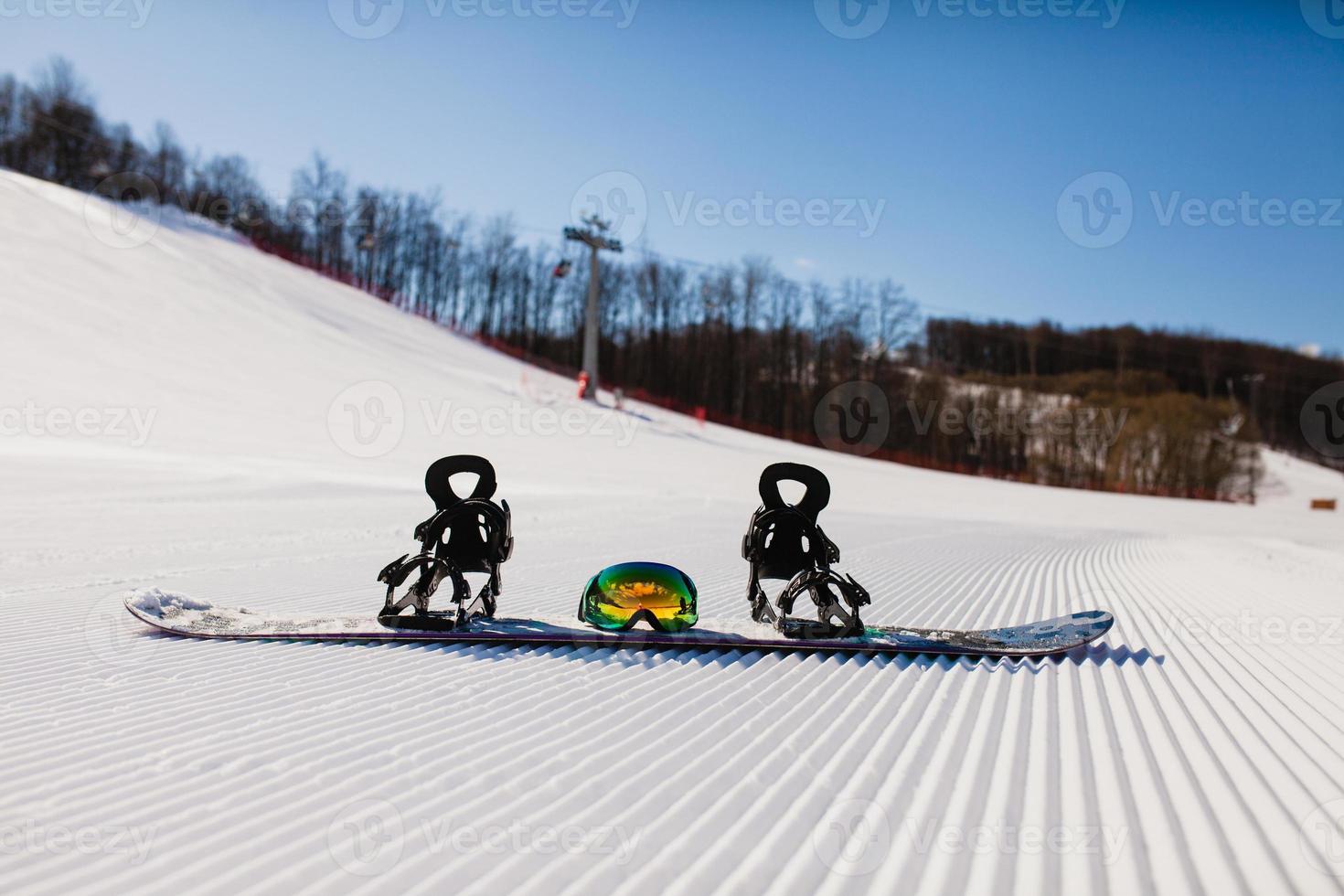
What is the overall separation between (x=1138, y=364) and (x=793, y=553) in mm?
A: 90586

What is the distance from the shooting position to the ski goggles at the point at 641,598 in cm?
455

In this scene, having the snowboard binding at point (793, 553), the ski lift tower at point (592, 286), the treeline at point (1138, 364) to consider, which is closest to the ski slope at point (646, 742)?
the snowboard binding at point (793, 553)

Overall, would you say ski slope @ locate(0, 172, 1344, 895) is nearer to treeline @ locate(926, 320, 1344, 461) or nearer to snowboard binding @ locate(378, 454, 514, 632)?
snowboard binding @ locate(378, 454, 514, 632)

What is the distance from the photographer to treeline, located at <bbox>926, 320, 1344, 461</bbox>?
76125 millimetres

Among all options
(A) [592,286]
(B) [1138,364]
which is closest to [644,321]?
(A) [592,286]

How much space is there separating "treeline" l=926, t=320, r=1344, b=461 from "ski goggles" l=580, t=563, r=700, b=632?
2807 inches

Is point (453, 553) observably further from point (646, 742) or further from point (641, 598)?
point (646, 742)

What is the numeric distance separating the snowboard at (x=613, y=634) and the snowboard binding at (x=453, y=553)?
0.10m

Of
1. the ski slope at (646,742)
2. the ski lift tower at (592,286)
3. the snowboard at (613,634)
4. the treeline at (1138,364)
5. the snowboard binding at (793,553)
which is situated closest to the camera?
the ski slope at (646,742)

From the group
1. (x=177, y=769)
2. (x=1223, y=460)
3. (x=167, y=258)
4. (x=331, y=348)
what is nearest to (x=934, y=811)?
(x=177, y=769)

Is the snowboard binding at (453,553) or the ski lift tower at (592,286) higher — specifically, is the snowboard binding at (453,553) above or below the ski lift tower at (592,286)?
below

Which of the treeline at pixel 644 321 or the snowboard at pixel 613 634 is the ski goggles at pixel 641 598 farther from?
the treeline at pixel 644 321

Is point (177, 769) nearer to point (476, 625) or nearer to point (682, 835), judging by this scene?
point (682, 835)

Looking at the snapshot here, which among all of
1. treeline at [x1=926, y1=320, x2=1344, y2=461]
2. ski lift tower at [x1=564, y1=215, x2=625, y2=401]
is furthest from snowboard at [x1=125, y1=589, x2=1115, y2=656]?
treeline at [x1=926, y1=320, x2=1344, y2=461]
